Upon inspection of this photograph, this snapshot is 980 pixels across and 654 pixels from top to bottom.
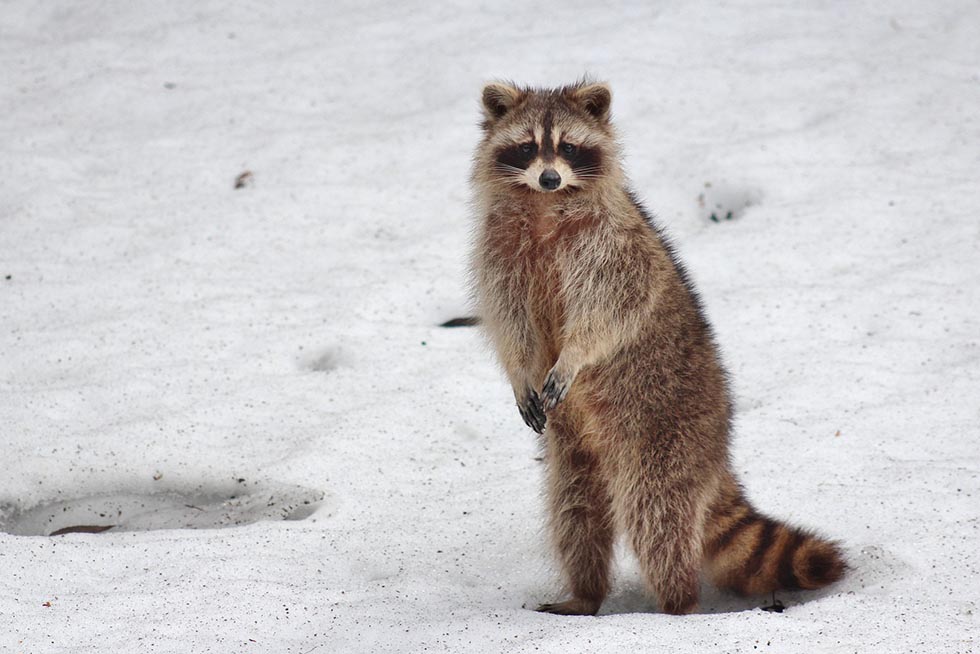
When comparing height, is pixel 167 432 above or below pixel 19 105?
below

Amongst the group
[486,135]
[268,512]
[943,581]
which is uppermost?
[486,135]

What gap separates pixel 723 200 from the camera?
649cm

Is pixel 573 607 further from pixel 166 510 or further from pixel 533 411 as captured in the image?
pixel 166 510

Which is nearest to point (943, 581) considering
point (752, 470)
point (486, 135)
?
point (752, 470)

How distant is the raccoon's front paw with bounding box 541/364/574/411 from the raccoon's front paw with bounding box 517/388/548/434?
0.42ft

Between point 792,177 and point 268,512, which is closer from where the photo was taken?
point 268,512

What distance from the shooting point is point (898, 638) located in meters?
3.16

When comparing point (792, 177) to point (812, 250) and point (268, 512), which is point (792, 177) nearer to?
point (812, 250)

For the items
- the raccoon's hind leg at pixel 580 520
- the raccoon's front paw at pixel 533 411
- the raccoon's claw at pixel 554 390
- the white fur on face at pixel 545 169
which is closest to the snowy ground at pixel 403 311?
the raccoon's hind leg at pixel 580 520

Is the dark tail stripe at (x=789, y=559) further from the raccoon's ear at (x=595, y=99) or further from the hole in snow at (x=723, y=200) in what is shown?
the hole in snow at (x=723, y=200)

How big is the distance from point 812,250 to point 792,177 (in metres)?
0.75

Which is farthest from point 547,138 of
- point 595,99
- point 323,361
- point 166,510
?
point 166,510

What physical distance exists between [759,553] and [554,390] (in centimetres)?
89

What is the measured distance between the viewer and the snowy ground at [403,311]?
12.0ft
